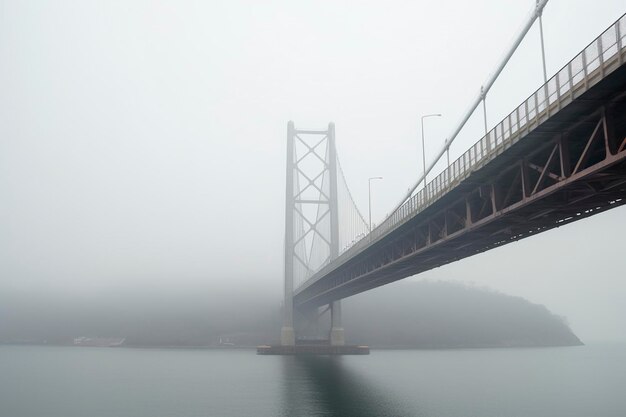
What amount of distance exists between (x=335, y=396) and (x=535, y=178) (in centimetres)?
2877

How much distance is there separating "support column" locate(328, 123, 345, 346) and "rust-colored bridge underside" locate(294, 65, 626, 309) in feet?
185

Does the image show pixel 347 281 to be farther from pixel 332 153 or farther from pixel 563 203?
pixel 332 153

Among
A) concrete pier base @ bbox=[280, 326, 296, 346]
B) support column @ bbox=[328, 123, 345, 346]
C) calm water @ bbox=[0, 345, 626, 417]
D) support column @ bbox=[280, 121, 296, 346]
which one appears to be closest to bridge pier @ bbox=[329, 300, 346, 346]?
support column @ bbox=[328, 123, 345, 346]

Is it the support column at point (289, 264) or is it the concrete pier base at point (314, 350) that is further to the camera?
the support column at point (289, 264)

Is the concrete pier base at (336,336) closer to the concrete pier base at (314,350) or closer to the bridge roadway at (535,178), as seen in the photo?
the concrete pier base at (314,350)

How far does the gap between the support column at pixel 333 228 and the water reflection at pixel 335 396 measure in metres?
31.3

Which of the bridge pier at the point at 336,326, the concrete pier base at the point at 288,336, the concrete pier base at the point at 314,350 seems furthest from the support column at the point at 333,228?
the concrete pier base at the point at 288,336

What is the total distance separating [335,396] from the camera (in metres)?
47.3

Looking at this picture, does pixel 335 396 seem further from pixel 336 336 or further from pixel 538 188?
pixel 336 336

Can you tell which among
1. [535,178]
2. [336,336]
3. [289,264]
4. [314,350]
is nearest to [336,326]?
[336,336]

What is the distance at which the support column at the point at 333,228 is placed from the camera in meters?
101

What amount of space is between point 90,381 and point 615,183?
55185mm

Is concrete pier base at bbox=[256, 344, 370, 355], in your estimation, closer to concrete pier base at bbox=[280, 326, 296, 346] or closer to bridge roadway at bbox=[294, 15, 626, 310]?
concrete pier base at bbox=[280, 326, 296, 346]

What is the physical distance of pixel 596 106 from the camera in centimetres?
1842
